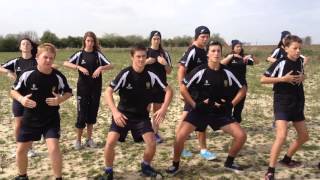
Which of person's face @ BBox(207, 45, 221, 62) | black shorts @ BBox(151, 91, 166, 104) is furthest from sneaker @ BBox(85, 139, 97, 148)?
person's face @ BBox(207, 45, 221, 62)

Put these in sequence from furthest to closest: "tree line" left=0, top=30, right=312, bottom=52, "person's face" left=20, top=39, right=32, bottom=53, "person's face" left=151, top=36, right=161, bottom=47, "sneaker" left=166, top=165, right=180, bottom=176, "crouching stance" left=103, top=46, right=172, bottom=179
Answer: "tree line" left=0, top=30, right=312, bottom=52, "person's face" left=151, top=36, right=161, bottom=47, "person's face" left=20, top=39, right=32, bottom=53, "sneaker" left=166, top=165, right=180, bottom=176, "crouching stance" left=103, top=46, right=172, bottom=179

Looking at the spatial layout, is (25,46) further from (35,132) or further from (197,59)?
(197,59)

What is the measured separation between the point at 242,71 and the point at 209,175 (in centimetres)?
299

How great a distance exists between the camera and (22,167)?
6.50 metres

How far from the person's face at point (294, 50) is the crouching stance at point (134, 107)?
80.2 inches

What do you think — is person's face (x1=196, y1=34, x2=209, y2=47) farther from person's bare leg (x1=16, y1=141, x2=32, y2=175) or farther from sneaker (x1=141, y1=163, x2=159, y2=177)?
person's bare leg (x1=16, y1=141, x2=32, y2=175)

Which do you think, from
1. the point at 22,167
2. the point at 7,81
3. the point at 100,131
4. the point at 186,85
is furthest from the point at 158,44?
the point at 7,81

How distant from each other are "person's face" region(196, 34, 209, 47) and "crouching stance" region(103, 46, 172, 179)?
53.9 inches

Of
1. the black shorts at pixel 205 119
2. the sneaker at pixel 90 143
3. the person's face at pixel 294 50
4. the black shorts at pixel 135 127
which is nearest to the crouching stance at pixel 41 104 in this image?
the black shorts at pixel 135 127

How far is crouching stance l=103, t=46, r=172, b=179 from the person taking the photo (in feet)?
21.7

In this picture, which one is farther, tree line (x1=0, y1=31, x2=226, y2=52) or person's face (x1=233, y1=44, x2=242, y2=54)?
tree line (x1=0, y1=31, x2=226, y2=52)

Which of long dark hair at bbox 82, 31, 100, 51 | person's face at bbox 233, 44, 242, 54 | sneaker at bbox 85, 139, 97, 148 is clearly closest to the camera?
long dark hair at bbox 82, 31, 100, 51

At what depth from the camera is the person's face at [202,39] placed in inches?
301

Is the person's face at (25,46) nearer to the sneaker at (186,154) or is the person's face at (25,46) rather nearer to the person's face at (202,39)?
the person's face at (202,39)
